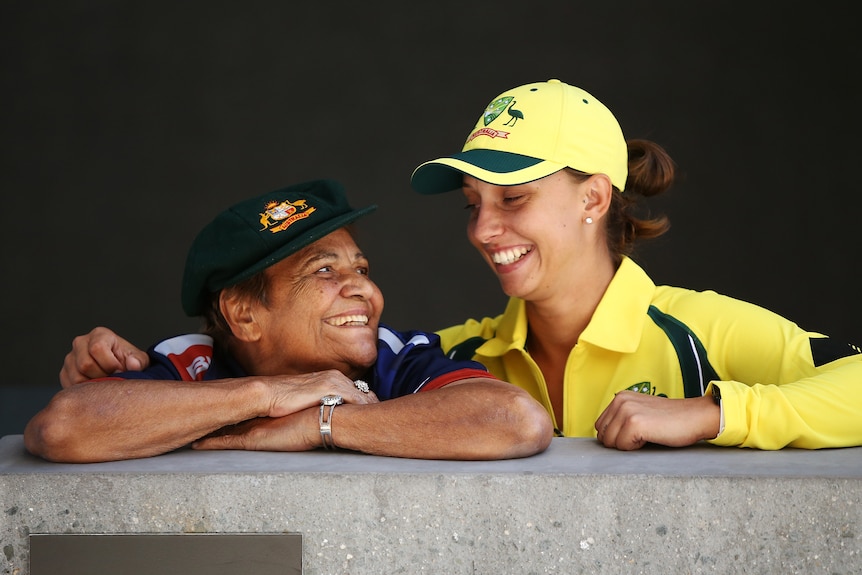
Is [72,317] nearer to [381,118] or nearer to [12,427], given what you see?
[12,427]

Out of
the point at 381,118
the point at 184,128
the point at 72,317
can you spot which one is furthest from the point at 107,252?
the point at 381,118

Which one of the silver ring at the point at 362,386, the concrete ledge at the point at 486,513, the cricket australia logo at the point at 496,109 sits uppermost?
the cricket australia logo at the point at 496,109

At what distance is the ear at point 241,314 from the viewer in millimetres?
2525

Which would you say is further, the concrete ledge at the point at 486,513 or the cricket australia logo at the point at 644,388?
the cricket australia logo at the point at 644,388

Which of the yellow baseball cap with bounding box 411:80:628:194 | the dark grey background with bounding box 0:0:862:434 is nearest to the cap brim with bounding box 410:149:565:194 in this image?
the yellow baseball cap with bounding box 411:80:628:194

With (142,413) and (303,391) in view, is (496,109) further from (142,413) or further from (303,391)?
(142,413)

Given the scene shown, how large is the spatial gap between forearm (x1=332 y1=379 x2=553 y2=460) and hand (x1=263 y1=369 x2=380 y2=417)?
0.21 ft

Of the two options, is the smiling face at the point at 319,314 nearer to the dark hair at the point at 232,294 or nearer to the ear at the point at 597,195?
the dark hair at the point at 232,294

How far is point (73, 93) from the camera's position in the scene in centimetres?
614

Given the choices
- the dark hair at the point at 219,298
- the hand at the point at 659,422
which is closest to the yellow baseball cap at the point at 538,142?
the dark hair at the point at 219,298

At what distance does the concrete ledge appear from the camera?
195 cm

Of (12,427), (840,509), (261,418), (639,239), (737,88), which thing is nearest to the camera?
(840,509)

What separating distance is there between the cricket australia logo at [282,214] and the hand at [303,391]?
37 centimetres

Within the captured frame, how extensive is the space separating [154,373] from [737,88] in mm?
4464
